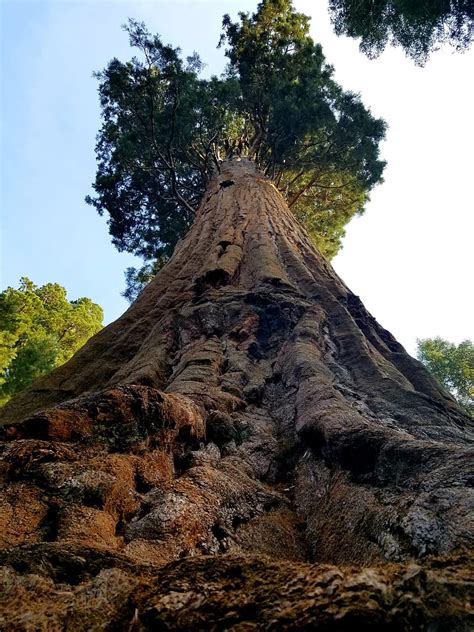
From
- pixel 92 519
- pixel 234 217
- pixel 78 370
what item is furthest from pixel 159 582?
pixel 234 217

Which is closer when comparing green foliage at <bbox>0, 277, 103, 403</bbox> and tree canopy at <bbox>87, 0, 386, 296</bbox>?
green foliage at <bbox>0, 277, 103, 403</bbox>

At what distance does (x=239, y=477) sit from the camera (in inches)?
143

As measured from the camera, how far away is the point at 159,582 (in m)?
1.76

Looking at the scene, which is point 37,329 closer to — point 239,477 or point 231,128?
point 231,128

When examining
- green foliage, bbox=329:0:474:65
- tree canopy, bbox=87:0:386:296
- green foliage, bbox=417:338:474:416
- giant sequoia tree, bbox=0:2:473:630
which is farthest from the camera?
green foliage, bbox=417:338:474:416

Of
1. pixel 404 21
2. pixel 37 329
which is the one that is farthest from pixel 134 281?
pixel 404 21

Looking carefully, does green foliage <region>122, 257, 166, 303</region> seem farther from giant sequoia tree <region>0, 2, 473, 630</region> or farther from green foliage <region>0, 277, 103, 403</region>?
giant sequoia tree <region>0, 2, 473, 630</region>

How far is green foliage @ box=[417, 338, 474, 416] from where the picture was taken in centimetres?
2359

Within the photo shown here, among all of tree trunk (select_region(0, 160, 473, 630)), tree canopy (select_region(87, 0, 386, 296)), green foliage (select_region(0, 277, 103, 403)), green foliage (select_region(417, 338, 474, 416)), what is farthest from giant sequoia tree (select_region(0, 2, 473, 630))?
green foliage (select_region(417, 338, 474, 416))

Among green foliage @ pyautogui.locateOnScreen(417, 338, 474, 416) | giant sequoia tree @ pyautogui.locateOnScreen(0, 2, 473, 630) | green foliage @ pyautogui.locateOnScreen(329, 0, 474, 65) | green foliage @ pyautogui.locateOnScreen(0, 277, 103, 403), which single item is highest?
→ green foliage @ pyautogui.locateOnScreen(329, 0, 474, 65)

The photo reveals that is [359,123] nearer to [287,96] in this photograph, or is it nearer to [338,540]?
[287,96]

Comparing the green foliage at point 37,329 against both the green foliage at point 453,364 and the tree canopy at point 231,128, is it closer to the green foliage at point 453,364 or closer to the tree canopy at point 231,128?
the tree canopy at point 231,128

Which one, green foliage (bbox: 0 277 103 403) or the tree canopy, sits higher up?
the tree canopy

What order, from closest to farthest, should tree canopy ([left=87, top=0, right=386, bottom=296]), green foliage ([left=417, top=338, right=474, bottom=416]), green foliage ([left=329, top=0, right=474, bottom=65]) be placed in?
green foliage ([left=329, top=0, right=474, bottom=65]) < tree canopy ([left=87, top=0, right=386, bottom=296]) < green foliage ([left=417, top=338, right=474, bottom=416])
